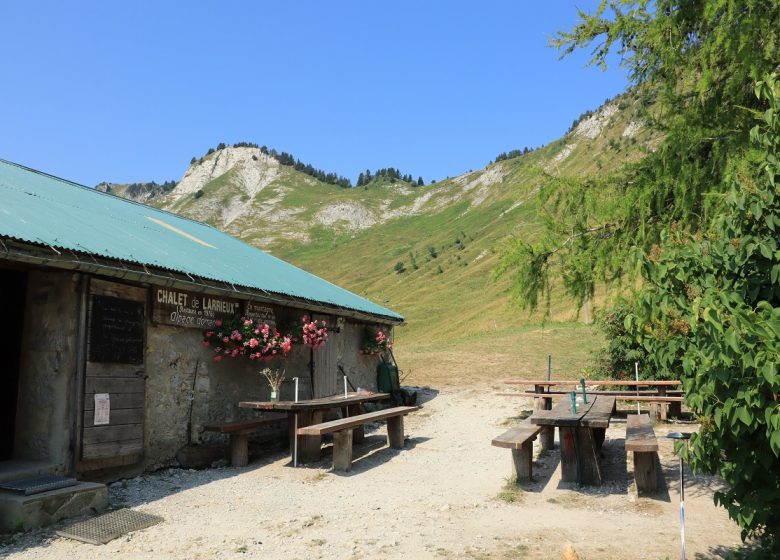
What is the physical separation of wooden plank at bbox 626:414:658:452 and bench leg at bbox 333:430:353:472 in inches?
144

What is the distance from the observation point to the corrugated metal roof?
693 centimetres

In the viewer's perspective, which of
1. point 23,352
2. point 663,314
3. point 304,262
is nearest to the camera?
point 663,314

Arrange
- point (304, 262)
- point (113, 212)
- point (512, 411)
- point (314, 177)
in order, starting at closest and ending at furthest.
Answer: point (113, 212) < point (512, 411) < point (304, 262) < point (314, 177)

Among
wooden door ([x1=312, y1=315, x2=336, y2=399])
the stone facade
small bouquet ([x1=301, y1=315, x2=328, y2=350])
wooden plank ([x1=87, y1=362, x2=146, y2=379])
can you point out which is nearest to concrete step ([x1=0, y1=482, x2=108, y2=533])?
the stone facade

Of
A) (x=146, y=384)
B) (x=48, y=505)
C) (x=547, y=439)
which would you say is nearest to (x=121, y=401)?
(x=146, y=384)

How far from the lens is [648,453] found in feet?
21.6

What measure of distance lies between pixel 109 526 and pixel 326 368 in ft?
23.2

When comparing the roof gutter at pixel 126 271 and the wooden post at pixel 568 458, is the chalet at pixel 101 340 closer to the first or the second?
the roof gutter at pixel 126 271

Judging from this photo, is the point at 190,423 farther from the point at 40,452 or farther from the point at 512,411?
the point at 512,411

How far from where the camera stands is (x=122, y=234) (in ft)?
28.9

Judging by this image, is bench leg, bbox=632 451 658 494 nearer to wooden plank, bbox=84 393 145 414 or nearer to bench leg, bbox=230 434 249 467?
bench leg, bbox=230 434 249 467

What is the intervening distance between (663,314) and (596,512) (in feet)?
11.6

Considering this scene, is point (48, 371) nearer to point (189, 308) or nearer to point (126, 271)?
point (126, 271)

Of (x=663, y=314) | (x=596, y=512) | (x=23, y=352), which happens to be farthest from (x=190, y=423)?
(x=663, y=314)
